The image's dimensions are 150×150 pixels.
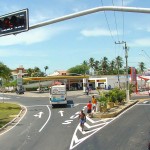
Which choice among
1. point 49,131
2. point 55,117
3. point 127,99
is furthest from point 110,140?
point 127,99

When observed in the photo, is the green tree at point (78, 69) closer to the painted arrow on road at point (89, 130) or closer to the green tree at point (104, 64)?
the green tree at point (104, 64)

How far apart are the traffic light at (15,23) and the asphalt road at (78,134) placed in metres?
9.97

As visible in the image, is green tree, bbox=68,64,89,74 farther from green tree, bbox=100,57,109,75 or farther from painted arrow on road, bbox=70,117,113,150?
painted arrow on road, bbox=70,117,113,150

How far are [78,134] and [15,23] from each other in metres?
14.2

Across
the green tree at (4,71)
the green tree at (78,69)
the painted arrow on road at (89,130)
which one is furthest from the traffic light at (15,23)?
the green tree at (78,69)

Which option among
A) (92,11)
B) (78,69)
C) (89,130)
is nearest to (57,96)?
(89,130)

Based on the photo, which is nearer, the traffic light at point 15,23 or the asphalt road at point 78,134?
the traffic light at point 15,23

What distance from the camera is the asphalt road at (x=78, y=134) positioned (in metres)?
22.4

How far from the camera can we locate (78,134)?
1046 inches

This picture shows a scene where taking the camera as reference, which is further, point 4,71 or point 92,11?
point 4,71

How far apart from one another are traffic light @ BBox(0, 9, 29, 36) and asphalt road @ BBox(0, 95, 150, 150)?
9973 millimetres

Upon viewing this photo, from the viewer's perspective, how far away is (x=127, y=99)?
5116 centimetres

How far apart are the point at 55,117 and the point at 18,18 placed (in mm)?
24065

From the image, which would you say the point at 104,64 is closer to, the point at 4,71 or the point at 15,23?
the point at 4,71
